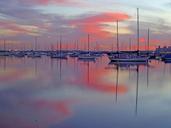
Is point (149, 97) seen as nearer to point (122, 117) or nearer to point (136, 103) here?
point (136, 103)

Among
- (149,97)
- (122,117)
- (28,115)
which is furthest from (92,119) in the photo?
(149,97)

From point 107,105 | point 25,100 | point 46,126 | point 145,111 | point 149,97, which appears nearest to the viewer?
point 46,126

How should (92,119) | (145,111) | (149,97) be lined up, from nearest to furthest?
(92,119), (145,111), (149,97)

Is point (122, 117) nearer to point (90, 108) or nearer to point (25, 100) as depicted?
point (90, 108)

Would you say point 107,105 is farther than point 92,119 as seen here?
Yes

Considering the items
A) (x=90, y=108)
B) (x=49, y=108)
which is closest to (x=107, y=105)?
(x=90, y=108)

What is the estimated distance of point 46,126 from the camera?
11.8 meters

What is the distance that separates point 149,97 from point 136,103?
2514mm

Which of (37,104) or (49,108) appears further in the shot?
(37,104)

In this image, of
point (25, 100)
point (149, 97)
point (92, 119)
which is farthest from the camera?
point (149, 97)

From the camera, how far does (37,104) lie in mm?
16906

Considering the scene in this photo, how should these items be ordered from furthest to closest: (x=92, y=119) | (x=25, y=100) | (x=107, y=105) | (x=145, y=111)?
1. (x=25, y=100)
2. (x=107, y=105)
3. (x=145, y=111)
4. (x=92, y=119)

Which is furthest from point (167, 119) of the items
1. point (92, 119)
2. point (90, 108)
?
point (90, 108)

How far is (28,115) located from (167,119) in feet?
16.8
